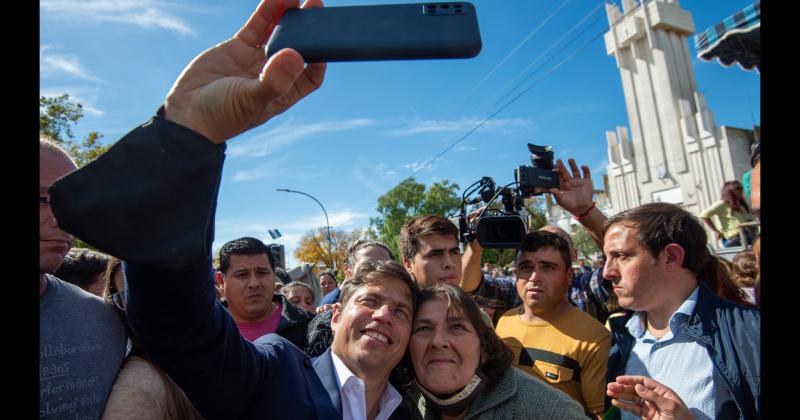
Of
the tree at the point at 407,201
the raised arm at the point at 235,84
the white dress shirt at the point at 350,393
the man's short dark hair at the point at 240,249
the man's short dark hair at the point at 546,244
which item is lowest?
the white dress shirt at the point at 350,393

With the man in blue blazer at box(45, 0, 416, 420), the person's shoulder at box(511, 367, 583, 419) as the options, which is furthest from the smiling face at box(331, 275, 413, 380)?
the person's shoulder at box(511, 367, 583, 419)

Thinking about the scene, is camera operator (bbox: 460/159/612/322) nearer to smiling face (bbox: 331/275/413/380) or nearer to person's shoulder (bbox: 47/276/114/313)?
smiling face (bbox: 331/275/413/380)

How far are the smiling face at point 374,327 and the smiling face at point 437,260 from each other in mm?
1023

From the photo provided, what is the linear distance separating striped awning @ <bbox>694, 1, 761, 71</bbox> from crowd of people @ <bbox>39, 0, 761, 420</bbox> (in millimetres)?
29435

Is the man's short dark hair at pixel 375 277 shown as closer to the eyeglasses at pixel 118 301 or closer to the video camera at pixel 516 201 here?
the video camera at pixel 516 201

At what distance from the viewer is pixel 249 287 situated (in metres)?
3.72

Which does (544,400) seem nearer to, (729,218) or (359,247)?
(359,247)

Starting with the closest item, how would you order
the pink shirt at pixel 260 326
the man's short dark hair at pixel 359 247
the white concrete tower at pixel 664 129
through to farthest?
the pink shirt at pixel 260 326 → the man's short dark hair at pixel 359 247 → the white concrete tower at pixel 664 129

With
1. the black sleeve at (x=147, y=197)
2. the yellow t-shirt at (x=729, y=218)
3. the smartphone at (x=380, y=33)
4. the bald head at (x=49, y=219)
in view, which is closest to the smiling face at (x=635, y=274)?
the smartphone at (x=380, y=33)

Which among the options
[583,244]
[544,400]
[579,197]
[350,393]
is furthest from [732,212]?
[583,244]

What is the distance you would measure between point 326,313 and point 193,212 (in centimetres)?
216

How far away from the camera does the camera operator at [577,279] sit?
10.7 ft
